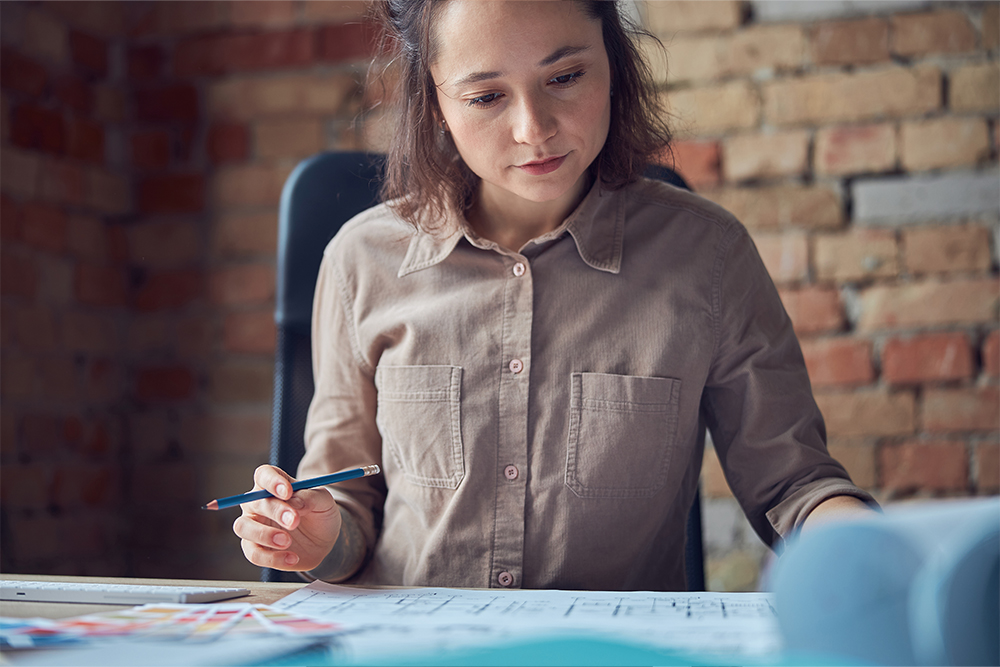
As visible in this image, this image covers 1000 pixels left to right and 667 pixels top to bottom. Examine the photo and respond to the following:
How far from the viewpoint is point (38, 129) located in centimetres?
132

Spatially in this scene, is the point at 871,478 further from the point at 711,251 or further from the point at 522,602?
the point at 522,602

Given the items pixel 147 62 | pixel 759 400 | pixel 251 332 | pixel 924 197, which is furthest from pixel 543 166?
pixel 147 62

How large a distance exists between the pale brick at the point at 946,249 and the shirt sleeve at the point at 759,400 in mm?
471

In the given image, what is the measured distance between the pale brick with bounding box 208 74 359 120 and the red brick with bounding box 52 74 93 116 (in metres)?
0.20

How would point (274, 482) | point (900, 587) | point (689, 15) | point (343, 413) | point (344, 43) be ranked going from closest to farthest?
1. point (900, 587)
2. point (274, 482)
3. point (343, 413)
4. point (689, 15)
5. point (344, 43)

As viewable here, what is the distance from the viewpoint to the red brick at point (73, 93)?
1.37 m

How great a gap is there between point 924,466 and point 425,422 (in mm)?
792

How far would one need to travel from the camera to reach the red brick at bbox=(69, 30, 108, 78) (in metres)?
1.41

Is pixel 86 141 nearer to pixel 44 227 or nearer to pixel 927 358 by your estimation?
pixel 44 227

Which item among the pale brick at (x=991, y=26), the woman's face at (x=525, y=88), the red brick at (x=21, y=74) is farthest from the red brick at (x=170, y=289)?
the pale brick at (x=991, y=26)

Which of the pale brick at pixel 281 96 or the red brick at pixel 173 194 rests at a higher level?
the pale brick at pixel 281 96

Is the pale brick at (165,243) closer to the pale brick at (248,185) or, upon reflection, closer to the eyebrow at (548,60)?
the pale brick at (248,185)

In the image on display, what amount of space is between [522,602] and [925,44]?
1076 millimetres

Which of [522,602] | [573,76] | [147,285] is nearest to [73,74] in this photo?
[147,285]
